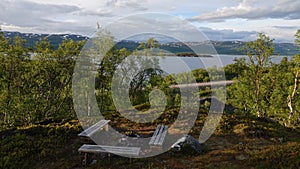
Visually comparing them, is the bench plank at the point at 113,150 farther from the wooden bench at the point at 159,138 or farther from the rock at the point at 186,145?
the rock at the point at 186,145

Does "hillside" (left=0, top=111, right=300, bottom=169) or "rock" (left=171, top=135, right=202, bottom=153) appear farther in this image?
"rock" (left=171, top=135, right=202, bottom=153)

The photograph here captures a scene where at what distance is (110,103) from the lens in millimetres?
35031

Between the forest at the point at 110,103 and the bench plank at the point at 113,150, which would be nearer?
the bench plank at the point at 113,150

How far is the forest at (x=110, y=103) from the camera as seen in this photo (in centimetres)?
1252

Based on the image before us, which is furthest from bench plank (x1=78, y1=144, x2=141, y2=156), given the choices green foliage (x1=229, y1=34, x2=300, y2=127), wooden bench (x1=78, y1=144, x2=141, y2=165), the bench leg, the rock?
green foliage (x1=229, y1=34, x2=300, y2=127)

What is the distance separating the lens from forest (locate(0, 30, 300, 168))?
12.5 meters

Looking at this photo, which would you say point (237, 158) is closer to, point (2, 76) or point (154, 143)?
point (154, 143)

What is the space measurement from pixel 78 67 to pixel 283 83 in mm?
25803

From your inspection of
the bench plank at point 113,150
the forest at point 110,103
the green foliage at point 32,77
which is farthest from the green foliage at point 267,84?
the bench plank at point 113,150

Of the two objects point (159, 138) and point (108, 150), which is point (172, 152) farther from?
point (108, 150)

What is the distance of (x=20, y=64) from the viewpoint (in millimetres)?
27109

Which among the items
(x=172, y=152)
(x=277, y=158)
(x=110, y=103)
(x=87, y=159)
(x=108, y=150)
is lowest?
(x=110, y=103)

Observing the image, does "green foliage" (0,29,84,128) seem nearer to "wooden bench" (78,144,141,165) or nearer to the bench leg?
the bench leg

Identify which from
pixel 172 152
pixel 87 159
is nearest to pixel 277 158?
pixel 172 152
